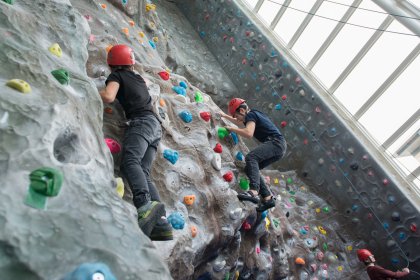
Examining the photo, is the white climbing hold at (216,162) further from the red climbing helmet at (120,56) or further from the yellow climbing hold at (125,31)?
the yellow climbing hold at (125,31)

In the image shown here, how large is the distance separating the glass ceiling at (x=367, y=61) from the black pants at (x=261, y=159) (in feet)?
7.66

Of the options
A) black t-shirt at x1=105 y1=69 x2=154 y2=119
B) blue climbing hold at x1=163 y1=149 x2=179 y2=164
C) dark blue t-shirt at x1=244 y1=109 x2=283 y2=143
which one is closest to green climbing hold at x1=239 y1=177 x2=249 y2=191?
A: dark blue t-shirt at x1=244 y1=109 x2=283 y2=143

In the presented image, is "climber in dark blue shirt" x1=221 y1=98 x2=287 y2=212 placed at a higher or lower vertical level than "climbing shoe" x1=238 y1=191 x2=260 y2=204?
higher

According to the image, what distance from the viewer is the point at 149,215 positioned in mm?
2018

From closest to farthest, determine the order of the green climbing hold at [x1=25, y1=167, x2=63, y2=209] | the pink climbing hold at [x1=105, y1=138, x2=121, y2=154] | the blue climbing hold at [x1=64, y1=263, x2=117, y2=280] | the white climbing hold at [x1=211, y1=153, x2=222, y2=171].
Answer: the blue climbing hold at [x1=64, y1=263, x2=117, y2=280]
the green climbing hold at [x1=25, y1=167, x2=63, y2=209]
the pink climbing hold at [x1=105, y1=138, x2=121, y2=154]
the white climbing hold at [x1=211, y1=153, x2=222, y2=171]

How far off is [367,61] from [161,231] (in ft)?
15.7

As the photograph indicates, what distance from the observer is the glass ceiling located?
512 centimetres

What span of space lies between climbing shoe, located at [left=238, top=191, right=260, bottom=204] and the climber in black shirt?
120 centimetres

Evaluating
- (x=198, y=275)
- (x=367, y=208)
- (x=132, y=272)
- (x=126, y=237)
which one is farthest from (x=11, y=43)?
(x=367, y=208)

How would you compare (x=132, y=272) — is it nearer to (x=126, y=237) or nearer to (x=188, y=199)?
(x=126, y=237)

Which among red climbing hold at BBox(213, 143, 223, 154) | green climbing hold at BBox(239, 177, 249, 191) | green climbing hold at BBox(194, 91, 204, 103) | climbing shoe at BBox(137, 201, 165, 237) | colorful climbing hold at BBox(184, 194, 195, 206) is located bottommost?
colorful climbing hold at BBox(184, 194, 195, 206)

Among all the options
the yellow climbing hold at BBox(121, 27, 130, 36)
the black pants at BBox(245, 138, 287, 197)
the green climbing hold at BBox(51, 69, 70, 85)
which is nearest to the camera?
the green climbing hold at BBox(51, 69, 70, 85)

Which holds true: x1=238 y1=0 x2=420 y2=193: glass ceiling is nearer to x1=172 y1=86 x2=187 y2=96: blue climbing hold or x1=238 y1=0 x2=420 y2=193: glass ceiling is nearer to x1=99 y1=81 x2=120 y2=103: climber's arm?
x1=172 y1=86 x2=187 y2=96: blue climbing hold

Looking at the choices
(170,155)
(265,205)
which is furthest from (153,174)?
(265,205)
